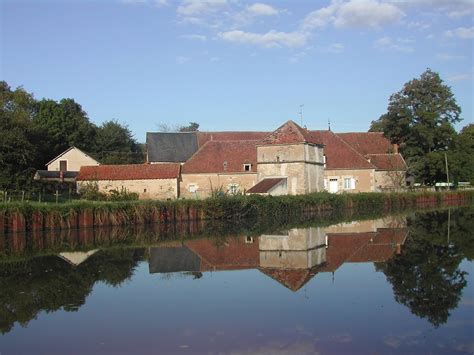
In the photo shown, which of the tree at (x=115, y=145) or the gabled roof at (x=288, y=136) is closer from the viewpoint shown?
the gabled roof at (x=288, y=136)

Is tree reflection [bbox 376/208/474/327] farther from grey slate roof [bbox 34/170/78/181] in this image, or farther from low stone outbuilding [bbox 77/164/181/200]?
grey slate roof [bbox 34/170/78/181]

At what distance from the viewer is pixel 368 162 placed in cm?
4516

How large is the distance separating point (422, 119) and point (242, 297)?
4353 cm

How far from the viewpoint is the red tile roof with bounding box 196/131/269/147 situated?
4970 centimetres

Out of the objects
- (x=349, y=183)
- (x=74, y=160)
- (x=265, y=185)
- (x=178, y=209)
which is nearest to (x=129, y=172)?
(x=265, y=185)

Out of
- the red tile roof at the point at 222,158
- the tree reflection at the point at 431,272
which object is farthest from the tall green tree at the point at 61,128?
the tree reflection at the point at 431,272

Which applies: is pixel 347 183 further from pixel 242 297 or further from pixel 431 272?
pixel 242 297

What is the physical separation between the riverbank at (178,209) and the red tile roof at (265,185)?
3249 millimetres

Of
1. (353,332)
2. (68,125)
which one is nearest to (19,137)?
(353,332)

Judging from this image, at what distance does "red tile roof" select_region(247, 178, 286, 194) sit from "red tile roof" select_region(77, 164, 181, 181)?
721cm

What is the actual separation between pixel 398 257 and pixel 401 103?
39125 millimetres

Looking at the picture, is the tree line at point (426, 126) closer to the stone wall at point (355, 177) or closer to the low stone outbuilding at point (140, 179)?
the stone wall at point (355, 177)

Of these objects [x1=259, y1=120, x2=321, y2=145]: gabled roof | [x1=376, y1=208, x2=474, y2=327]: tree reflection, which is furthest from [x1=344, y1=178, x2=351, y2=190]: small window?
[x1=376, y1=208, x2=474, y2=327]: tree reflection

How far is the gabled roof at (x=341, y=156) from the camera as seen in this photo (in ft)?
147
